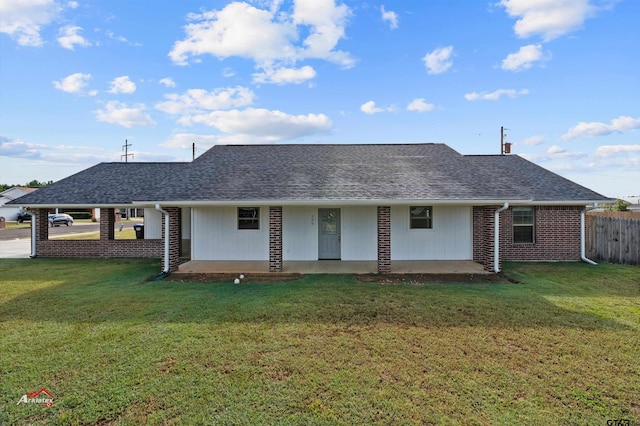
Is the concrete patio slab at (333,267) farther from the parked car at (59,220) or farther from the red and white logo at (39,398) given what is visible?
the parked car at (59,220)

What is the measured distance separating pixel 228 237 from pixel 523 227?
11.4 metres

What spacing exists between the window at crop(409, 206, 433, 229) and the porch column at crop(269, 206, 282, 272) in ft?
17.1

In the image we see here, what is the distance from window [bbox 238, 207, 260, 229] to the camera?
11.9 meters

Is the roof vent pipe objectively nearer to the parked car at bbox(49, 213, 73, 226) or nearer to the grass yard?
the grass yard

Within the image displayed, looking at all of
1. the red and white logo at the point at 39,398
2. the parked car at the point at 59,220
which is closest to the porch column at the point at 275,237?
the red and white logo at the point at 39,398

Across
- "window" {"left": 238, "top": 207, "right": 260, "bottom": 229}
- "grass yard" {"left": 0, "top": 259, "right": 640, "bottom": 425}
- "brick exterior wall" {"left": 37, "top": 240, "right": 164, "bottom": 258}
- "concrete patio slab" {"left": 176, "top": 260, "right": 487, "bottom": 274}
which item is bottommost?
"grass yard" {"left": 0, "top": 259, "right": 640, "bottom": 425}

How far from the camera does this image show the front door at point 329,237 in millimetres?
11828

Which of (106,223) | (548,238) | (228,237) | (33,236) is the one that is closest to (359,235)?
(228,237)

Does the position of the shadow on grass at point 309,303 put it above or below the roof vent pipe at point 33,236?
below

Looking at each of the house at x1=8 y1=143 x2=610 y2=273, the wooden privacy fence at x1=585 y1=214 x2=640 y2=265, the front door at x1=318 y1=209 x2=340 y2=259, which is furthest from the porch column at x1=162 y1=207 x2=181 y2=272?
the wooden privacy fence at x1=585 y1=214 x2=640 y2=265

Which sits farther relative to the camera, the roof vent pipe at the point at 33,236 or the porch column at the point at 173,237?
the roof vent pipe at the point at 33,236

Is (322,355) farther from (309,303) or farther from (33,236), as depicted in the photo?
(33,236)

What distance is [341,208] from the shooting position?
38.3 feet

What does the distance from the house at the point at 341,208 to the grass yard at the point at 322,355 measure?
2766mm
